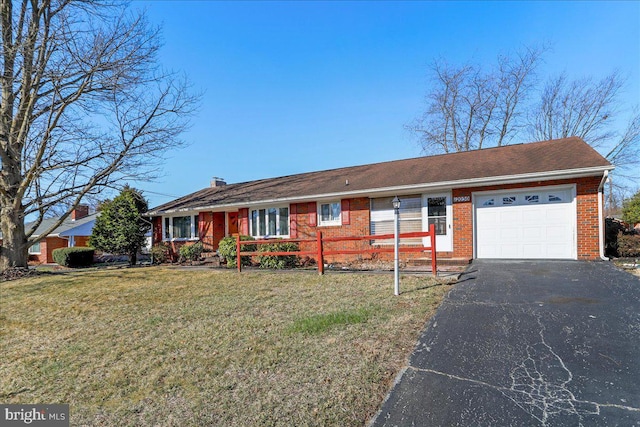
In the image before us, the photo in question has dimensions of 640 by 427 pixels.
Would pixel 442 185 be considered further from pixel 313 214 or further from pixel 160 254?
pixel 160 254

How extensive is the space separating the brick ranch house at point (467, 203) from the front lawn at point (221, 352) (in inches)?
155

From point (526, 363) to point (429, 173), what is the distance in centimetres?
915

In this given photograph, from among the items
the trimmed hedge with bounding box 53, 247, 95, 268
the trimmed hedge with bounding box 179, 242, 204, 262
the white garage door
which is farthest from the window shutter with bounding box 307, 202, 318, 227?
the trimmed hedge with bounding box 53, 247, 95, 268

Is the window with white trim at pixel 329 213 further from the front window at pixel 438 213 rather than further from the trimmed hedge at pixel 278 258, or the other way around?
the front window at pixel 438 213

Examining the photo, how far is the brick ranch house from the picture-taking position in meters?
9.32

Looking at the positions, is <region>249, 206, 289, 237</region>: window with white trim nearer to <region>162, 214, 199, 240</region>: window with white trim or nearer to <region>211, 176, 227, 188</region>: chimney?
<region>162, 214, 199, 240</region>: window with white trim

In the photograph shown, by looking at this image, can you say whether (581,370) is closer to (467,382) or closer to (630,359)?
(630,359)

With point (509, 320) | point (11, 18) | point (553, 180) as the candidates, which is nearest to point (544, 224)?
point (553, 180)

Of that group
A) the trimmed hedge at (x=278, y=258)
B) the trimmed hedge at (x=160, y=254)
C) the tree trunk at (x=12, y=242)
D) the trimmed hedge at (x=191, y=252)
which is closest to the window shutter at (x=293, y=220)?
the trimmed hedge at (x=278, y=258)

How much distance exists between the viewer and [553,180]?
959 cm

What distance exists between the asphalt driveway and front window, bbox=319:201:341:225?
768cm

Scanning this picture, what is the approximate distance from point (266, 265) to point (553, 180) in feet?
30.4

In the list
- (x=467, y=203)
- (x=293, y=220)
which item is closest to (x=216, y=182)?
(x=293, y=220)

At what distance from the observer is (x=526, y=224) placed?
1004cm
